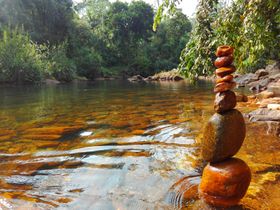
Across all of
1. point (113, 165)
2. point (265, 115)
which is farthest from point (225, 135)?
point (265, 115)

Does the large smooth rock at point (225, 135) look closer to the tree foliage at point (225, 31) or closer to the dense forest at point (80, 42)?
the tree foliage at point (225, 31)

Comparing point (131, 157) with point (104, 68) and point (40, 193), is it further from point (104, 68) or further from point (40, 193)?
point (104, 68)

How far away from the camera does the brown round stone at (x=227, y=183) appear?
7.63 ft

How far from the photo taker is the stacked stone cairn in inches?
92.6

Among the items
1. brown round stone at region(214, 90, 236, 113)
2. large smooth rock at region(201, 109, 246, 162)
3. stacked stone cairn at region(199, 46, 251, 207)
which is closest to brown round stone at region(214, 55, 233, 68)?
stacked stone cairn at region(199, 46, 251, 207)

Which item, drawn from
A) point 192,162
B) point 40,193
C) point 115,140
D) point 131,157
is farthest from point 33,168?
point 192,162

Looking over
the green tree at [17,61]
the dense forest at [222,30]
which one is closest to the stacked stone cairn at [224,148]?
the dense forest at [222,30]

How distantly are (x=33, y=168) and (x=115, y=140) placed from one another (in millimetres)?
1663

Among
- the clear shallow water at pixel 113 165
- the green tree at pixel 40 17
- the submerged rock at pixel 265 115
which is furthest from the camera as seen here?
the green tree at pixel 40 17

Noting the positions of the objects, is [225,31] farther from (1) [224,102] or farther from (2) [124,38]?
(2) [124,38]

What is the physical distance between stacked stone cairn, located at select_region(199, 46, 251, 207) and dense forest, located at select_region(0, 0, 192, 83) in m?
24.2

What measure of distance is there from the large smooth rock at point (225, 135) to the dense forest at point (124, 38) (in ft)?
5.41

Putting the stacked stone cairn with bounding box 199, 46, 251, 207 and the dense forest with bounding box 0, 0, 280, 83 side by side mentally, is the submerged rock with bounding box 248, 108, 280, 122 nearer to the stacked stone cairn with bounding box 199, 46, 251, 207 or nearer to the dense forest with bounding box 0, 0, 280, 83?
the dense forest with bounding box 0, 0, 280, 83

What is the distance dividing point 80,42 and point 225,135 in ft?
148
